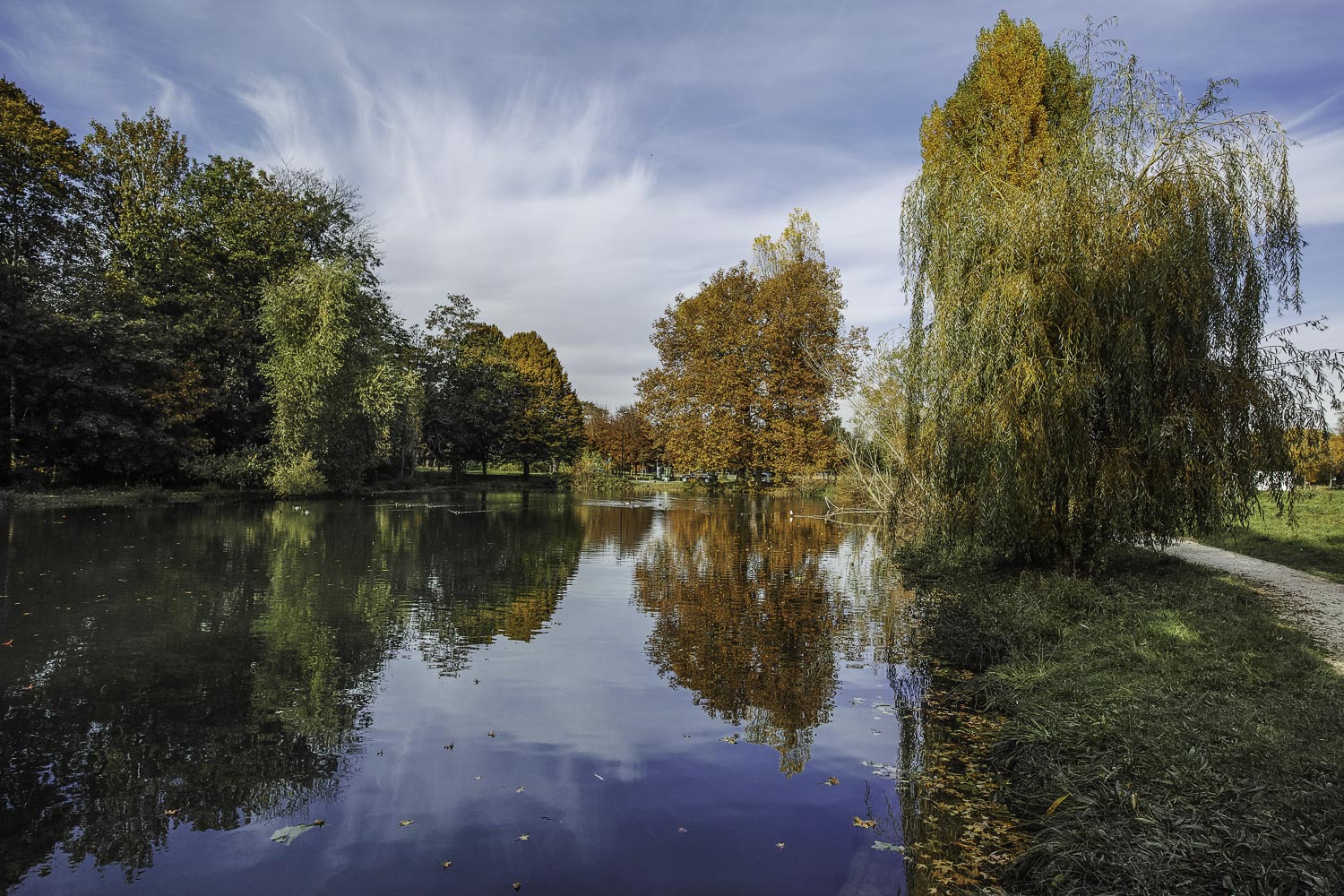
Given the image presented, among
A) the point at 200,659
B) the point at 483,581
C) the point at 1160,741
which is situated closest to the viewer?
the point at 1160,741

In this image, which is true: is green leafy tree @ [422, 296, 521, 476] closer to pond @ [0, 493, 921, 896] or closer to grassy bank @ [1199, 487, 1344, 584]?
pond @ [0, 493, 921, 896]

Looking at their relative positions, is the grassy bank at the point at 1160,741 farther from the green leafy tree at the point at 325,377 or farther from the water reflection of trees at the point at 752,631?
the green leafy tree at the point at 325,377

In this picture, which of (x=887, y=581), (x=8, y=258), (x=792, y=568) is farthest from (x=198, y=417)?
(x=887, y=581)

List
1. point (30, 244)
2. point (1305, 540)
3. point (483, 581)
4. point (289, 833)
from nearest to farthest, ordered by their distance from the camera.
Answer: point (289, 833) → point (483, 581) → point (1305, 540) → point (30, 244)

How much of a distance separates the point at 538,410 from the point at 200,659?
4822cm

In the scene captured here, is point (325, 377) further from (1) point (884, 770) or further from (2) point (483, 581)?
(1) point (884, 770)

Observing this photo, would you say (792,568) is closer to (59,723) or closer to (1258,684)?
(1258,684)

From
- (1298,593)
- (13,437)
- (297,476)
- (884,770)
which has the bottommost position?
(884,770)

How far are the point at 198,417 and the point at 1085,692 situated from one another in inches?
1280

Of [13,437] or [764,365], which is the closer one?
[13,437]

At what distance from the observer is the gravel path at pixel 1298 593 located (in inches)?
311

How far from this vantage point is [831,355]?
35688 millimetres

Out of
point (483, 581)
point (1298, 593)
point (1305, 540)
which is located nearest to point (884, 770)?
point (1298, 593)

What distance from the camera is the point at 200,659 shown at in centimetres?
789
